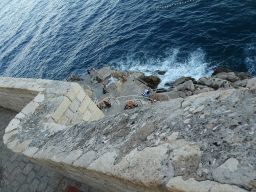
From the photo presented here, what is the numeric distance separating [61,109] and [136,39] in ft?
64.7

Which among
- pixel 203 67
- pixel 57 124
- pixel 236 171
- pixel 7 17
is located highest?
pixel 7 17

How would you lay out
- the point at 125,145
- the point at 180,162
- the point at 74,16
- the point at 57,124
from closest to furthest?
the point at 180,162
the point at 125,145
the point at 57,124
the point at 74,16

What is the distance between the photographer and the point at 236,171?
133 cm

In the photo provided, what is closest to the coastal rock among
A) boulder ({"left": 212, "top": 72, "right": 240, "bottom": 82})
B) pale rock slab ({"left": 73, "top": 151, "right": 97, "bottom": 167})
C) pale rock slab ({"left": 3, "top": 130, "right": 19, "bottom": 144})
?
pale rock slab ({"left": 73, "top": 151, "right": 97, "bottom": 167})

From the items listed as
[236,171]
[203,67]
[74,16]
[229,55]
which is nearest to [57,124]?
[236,171]

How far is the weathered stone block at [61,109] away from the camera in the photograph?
4.22m

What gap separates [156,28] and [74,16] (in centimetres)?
2195

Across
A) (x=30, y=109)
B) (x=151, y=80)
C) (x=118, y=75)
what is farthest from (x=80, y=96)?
(x=118, y=75)

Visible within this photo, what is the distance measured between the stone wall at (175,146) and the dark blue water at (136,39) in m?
13.5

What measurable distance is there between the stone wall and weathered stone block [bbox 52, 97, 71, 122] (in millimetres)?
912

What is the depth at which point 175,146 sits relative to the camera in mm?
1846

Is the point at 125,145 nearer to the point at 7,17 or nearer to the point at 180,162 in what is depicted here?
the point at 180,162

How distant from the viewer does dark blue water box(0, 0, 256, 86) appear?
1555 cm

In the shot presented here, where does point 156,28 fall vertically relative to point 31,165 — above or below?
below
